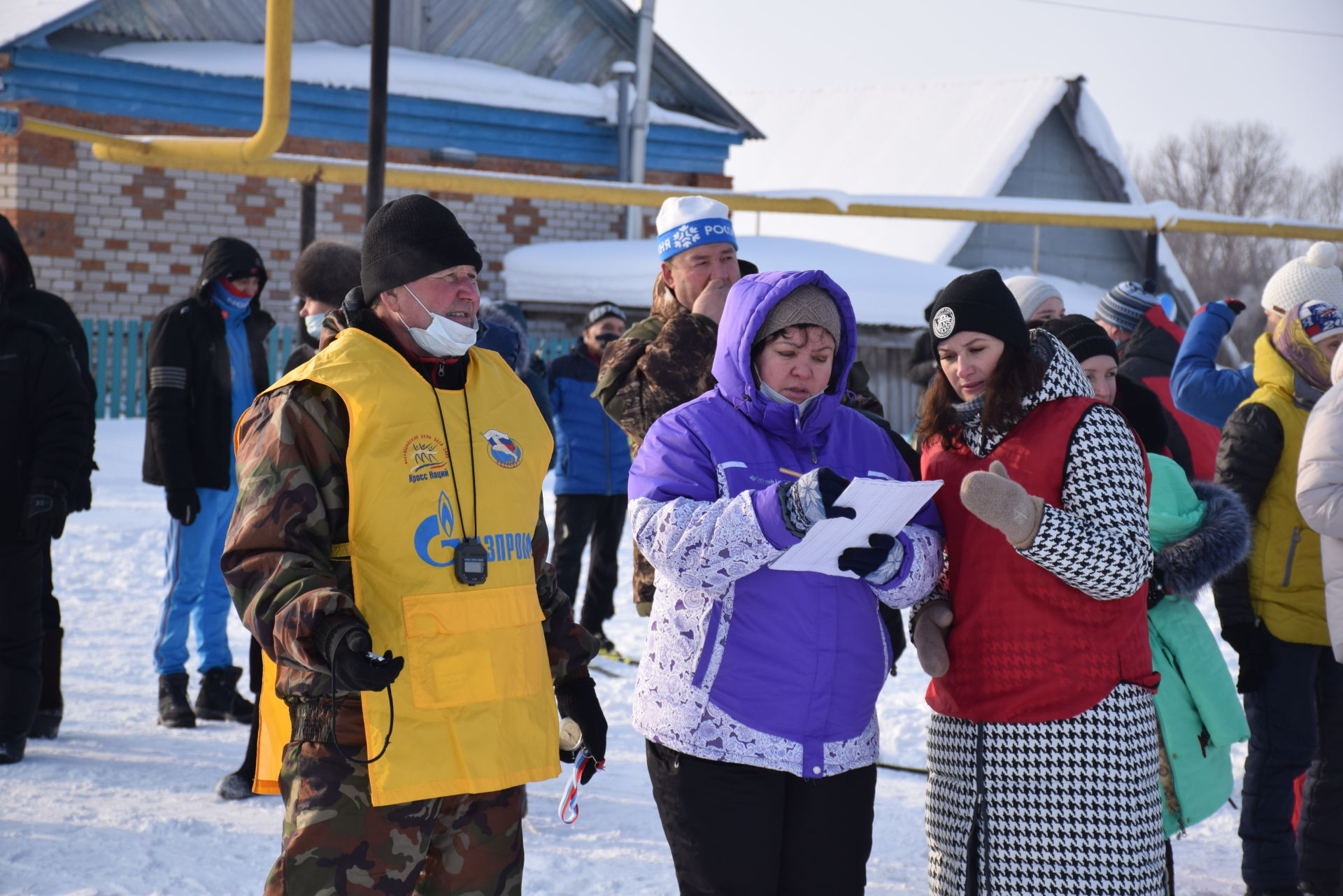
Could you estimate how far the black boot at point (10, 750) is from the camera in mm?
4535

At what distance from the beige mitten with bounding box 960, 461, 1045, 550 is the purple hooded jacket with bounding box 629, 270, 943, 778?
0.20 m

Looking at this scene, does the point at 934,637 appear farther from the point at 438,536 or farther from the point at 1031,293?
the point at 1031,293

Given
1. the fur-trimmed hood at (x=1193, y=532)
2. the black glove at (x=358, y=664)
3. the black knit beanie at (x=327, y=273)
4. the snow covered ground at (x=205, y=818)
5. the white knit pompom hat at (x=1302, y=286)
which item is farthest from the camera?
the white knit pompom hat at (x=1302, y=286)

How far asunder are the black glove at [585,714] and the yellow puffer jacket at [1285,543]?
7.40 feet

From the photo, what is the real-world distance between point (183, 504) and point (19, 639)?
813 mm

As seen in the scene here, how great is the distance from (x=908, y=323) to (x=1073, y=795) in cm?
1198

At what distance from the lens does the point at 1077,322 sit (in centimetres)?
334

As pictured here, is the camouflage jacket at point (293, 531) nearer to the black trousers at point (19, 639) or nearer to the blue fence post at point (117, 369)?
the black trousers at point (19, 639)

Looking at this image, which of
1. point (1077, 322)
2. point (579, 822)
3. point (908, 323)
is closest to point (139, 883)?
point (579, 822)

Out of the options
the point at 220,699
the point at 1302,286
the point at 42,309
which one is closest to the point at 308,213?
the point at 42,309

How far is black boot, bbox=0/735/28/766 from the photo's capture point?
4.54 m

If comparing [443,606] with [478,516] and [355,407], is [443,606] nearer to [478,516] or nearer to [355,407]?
[478,516]

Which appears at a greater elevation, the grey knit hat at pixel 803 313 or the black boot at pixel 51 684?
the grey knit hat at pixel 803 313

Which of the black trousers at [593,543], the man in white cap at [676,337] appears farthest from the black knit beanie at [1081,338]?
the black trousers at [593,543]
